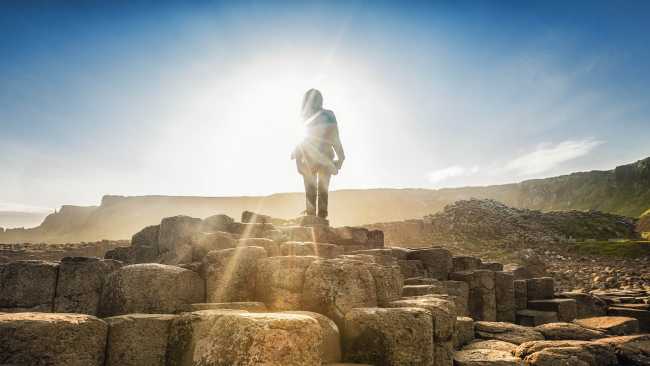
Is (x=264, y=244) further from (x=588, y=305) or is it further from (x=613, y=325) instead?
(x=588, y=305)

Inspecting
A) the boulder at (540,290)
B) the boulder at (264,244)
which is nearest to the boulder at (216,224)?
the boulder at (264,244)

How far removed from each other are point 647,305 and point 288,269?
1218 cm

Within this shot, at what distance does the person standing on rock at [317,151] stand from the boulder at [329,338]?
7485mm

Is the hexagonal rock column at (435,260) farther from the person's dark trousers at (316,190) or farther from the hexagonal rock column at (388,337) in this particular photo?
the hexagonal rock column at (388,337)

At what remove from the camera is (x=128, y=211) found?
104688 millimetres

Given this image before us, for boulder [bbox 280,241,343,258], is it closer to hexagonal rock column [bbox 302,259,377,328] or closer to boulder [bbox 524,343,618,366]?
hexagonal rock column [bbox 302,259,377,328]

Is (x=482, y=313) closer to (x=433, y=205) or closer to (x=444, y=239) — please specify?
(x=444, y=239)

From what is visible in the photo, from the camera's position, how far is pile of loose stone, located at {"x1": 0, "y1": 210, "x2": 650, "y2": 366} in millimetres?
2965

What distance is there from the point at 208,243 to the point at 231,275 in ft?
6.73

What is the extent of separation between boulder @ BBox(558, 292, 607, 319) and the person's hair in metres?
9.83

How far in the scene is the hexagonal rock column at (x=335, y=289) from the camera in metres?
4.55

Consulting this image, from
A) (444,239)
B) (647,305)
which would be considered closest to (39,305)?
(647,305)

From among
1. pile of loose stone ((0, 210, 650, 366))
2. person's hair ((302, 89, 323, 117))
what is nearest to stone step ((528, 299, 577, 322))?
pile of loose stone ((0, 210, 650, 366))

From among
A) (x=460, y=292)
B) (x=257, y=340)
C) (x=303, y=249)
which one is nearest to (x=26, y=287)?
(x=303, y=249)
